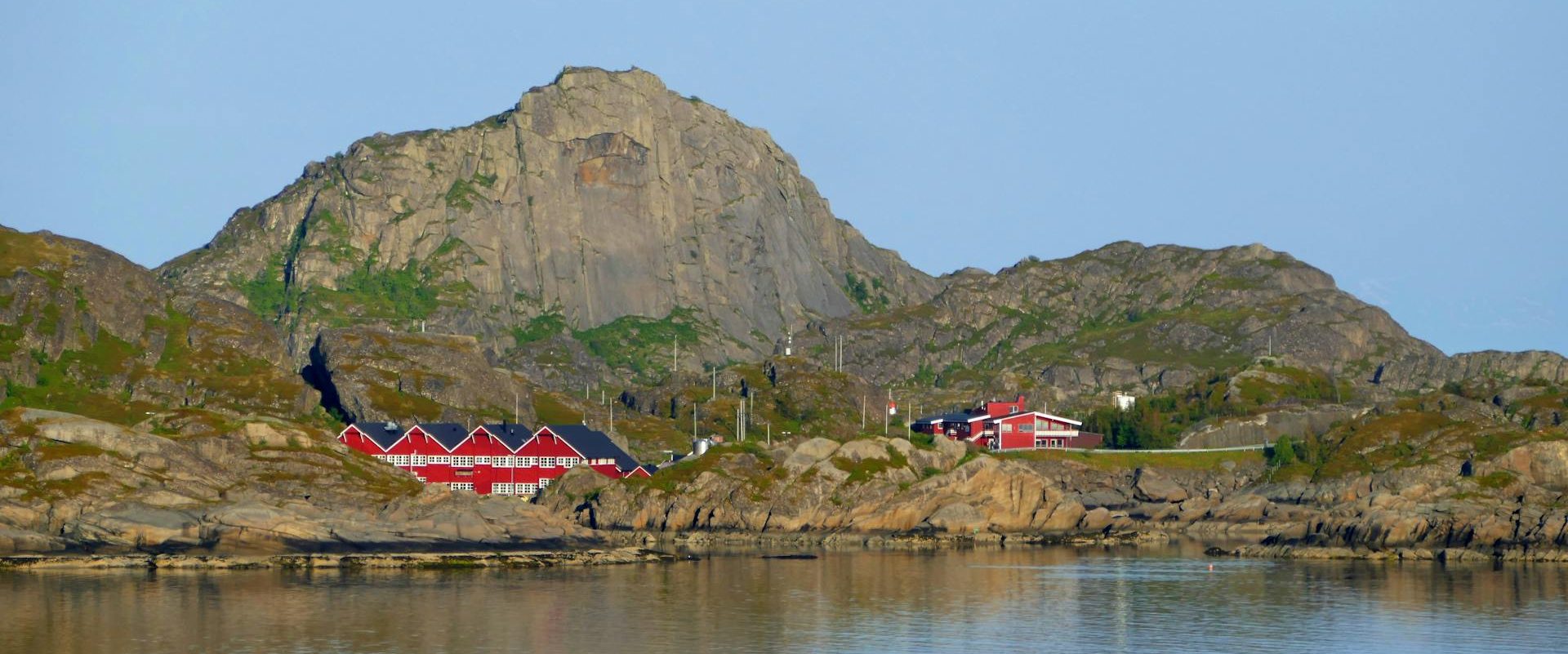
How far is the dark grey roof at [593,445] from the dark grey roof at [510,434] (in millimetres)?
2839

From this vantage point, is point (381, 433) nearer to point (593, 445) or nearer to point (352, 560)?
point (593, 445)

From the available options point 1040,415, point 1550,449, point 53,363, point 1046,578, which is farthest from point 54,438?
point 1550,449

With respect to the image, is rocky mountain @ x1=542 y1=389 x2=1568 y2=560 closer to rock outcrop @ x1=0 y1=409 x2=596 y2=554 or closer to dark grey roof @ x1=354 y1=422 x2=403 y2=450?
rock outcrop @ x1=0 y1=409 x2=596 y2=554

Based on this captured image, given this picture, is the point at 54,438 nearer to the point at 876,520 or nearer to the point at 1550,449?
the point at 876,520

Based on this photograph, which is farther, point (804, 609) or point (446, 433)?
point (446, 433)

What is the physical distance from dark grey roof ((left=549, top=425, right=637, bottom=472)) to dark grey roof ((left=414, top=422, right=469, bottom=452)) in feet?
27.1

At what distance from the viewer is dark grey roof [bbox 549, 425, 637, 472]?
16475cm

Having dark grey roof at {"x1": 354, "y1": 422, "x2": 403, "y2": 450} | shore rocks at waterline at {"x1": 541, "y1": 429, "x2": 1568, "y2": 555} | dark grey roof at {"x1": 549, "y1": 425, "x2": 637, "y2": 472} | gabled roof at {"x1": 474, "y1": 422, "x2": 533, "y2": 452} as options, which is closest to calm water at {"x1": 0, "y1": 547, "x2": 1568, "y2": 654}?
shore rocks at waterline at {"x1": 541, "y1": 429, "x2": 1568, "y2": 555}

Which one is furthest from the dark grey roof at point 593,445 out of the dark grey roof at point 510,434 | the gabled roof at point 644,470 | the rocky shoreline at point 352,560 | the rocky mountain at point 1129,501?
the rocky shoreline at point 352,560

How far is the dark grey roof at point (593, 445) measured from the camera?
164750mm

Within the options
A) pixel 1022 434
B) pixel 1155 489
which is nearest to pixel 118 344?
pixel 1022 434

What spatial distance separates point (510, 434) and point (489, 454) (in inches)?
149

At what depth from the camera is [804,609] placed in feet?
308

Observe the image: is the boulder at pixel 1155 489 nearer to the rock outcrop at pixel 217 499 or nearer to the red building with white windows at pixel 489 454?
the red building with white windows at pixel 489 454
